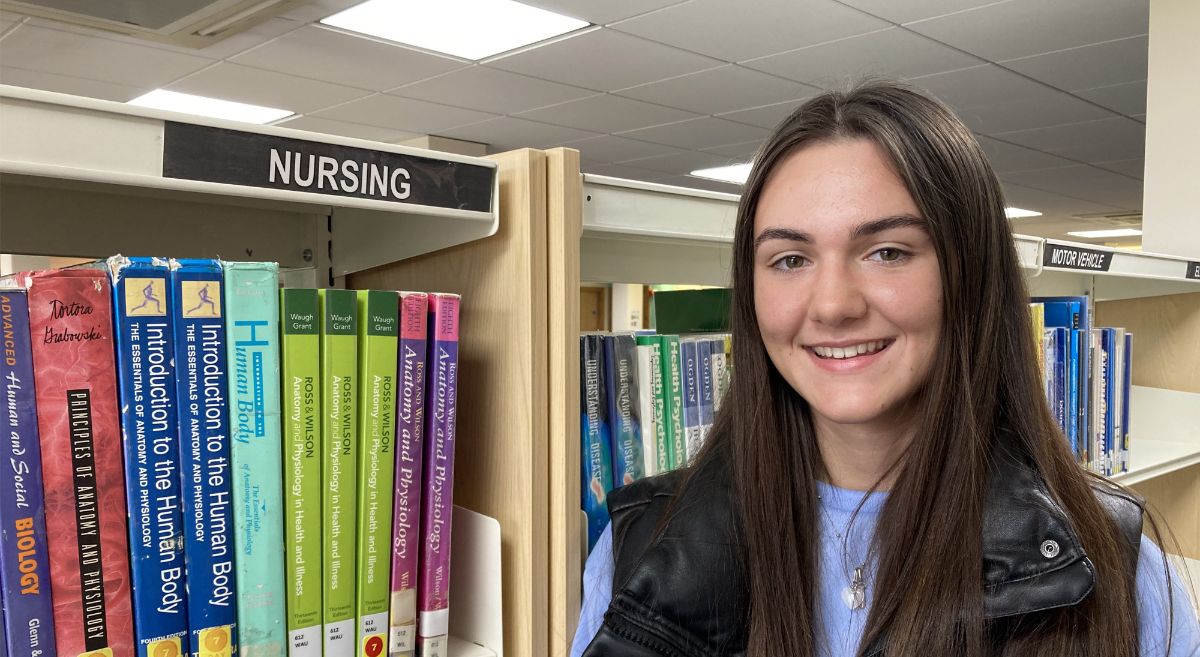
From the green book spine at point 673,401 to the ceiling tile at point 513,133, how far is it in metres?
5.14

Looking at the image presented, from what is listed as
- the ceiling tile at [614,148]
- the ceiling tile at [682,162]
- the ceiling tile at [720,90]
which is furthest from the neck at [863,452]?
the ceiling tile at [682,162]

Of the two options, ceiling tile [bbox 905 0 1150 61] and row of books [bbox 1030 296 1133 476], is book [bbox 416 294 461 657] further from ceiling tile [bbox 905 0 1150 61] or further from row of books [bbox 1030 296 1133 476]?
ceiling tile [bbox 905 0 1150 61]

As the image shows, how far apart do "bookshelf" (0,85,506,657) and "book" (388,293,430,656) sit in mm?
95

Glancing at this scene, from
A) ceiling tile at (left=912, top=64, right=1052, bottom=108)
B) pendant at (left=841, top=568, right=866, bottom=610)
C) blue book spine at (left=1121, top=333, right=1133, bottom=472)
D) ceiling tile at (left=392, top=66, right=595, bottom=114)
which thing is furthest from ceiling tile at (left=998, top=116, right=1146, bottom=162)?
pendant at (left=841, top=568, right=866, bottom=610)

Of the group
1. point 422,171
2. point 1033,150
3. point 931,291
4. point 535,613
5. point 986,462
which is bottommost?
point 535,613

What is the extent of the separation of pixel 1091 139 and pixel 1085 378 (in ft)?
18.0

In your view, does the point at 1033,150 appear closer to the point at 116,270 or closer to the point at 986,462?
the point at 986,462

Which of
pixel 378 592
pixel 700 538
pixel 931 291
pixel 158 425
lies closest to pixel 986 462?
pixel 931 291

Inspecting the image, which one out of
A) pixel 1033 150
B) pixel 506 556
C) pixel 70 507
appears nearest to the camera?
pixel 70 507

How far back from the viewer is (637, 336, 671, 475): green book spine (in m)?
1.08

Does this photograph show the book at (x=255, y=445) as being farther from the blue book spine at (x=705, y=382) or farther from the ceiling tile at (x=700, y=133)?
the ceiling tile at (x=700, y=133)

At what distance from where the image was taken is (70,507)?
26.0 inches

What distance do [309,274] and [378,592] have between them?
478mm

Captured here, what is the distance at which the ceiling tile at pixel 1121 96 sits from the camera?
5.12m
